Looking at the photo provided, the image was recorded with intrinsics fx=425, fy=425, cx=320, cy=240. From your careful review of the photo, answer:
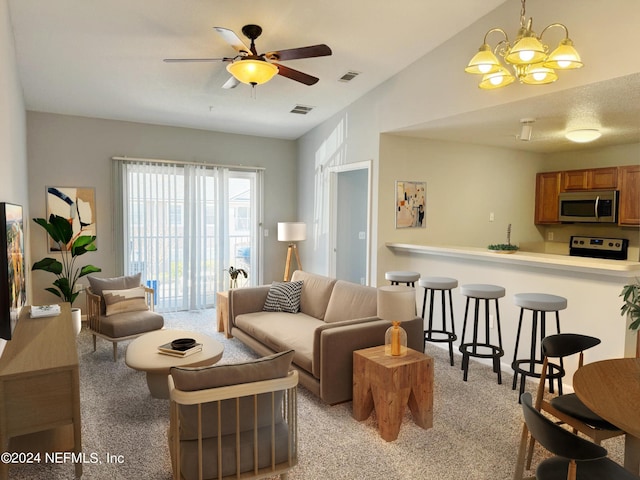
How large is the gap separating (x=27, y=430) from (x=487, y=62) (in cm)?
357

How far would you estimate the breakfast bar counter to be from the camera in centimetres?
328

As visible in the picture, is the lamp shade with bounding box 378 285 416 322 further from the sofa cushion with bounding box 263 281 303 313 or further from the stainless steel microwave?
the stainless steel microwave

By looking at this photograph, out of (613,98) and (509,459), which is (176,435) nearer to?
(509,459)

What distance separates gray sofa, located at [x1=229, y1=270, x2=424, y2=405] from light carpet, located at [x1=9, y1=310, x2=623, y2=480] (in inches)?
10.7

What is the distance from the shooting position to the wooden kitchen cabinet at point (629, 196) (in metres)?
5.42

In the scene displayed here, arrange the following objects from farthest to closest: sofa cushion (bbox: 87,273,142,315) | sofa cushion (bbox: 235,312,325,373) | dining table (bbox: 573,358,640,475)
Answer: sofa cushion (bbox: 87,273,142,315) < sofa cushion (bbox: 235,312,325,373) < dining table (bbox: 573,358,640,475)

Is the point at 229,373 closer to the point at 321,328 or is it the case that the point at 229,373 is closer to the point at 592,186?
the point at 321,328

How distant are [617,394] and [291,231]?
16.3ft

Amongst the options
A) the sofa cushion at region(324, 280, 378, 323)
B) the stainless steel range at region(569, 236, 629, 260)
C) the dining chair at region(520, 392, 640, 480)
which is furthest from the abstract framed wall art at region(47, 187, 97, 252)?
the stainless steel range at region(569, 236, 629, 260)

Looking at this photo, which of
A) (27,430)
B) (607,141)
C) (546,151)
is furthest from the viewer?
(546,151)

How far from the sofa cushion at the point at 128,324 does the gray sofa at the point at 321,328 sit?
0.82 m

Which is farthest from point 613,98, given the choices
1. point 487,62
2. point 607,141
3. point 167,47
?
point 167,47

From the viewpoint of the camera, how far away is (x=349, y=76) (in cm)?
486

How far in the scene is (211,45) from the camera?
3.98 metres
